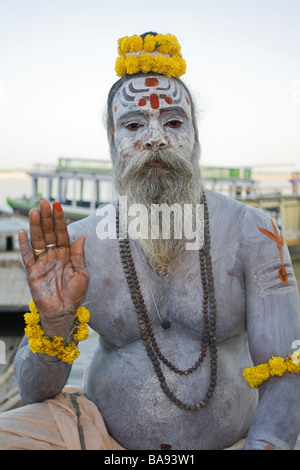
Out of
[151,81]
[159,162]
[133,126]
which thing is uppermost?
[151,81]

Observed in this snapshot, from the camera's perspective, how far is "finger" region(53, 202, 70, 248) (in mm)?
1732

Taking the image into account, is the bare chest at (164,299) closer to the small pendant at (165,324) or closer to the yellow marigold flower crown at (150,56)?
the small pendant at (165,324)

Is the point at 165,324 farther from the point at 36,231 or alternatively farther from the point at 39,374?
the point at 36,231

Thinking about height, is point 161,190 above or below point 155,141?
below

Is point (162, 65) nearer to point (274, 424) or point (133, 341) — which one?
point (133, 341)

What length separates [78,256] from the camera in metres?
1.78

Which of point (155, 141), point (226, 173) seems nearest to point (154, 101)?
point (155, 141)

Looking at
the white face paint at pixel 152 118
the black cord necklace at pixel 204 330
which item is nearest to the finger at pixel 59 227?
the black cord necklace at pixel 204 330

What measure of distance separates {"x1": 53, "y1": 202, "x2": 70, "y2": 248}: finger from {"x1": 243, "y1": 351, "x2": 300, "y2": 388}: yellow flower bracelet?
894mm

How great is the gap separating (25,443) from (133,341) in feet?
1.93

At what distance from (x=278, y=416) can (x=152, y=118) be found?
1365mm

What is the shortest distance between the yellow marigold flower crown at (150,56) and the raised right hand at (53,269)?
898 mm

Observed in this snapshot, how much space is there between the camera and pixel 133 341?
2.03 meters

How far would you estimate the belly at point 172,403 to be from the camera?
6.24 feet
